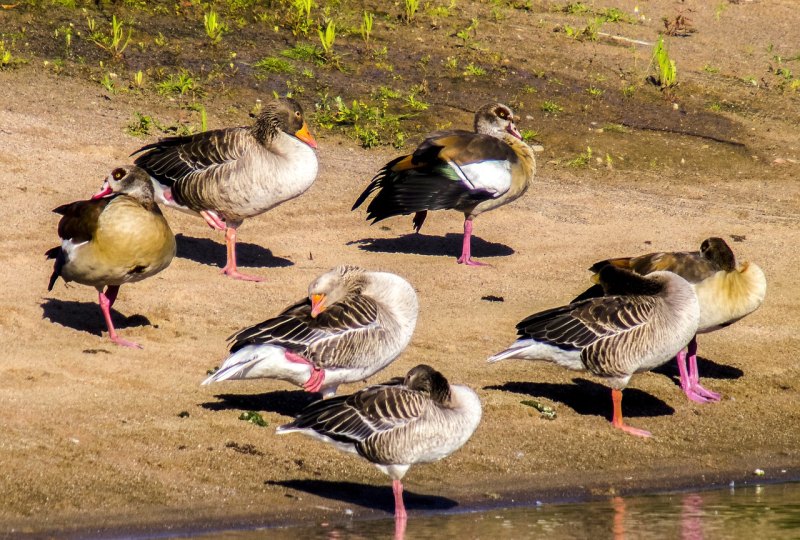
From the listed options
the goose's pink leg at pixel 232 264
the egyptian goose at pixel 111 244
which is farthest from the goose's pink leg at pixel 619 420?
the goose's pink leg at pixel 232 264

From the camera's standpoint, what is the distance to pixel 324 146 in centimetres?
1881

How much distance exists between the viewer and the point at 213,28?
69.9ft

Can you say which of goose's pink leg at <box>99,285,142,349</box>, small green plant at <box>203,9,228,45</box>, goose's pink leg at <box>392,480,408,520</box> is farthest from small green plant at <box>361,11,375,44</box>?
goose's pink leg at <box>392,480,408,520</box>

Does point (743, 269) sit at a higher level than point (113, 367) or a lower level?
higher

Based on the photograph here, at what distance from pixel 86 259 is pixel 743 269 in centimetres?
568

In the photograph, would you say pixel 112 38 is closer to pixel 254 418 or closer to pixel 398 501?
pixel 254 418

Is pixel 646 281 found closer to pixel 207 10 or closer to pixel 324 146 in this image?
pixel 324 146

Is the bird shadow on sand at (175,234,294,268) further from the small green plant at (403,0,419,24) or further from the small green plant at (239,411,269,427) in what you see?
the small green plant at (403,0,419,24)

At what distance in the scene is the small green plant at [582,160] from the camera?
1900 cm

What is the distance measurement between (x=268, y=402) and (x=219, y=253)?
497cm

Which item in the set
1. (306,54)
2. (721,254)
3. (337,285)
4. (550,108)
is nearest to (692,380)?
(721,254)

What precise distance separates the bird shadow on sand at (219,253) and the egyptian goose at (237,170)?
1.89 ft

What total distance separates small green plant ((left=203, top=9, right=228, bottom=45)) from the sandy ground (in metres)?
2.96

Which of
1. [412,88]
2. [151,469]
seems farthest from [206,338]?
[412,88]
